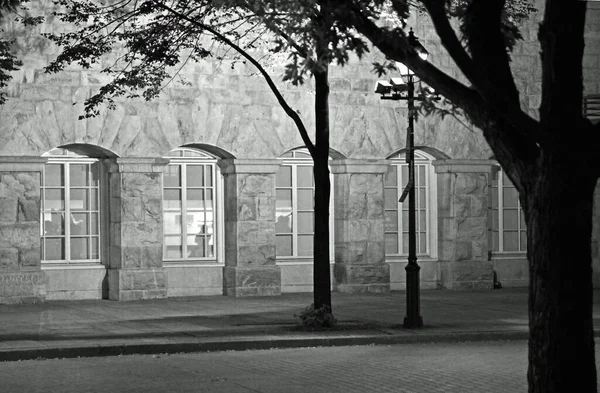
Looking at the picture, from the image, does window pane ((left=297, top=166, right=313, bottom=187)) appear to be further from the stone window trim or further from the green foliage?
the green foliage

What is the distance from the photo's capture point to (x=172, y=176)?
22.8m

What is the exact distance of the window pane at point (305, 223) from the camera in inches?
934

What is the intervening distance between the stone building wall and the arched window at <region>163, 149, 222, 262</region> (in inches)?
12.4

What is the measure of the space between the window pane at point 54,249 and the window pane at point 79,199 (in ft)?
2.20

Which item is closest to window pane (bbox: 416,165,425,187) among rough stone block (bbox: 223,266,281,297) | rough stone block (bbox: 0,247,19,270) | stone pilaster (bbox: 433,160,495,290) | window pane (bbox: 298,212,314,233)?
stone pilaster (bbox: 433,160,495,290)

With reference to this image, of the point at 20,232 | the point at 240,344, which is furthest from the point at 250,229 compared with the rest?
the point at 240,344

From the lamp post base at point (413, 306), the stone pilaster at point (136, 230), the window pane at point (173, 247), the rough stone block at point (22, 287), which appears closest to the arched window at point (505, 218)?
the window pane at point (173, 247)

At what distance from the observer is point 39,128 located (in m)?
21.2

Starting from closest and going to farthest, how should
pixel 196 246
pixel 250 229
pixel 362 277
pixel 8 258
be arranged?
pixel 8 258 → pixel 250 229 → pixel 196 246 → pixel 362 277

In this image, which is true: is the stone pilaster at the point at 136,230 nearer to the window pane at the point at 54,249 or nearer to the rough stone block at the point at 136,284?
the rough stone block at the point at 136,284

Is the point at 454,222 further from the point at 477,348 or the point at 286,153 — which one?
the point at 477,348

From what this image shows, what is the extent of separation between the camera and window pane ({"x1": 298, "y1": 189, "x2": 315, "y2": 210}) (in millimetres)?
23734

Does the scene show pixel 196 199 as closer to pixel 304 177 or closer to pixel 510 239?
pixel 304 177

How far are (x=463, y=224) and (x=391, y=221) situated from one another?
147 cm
